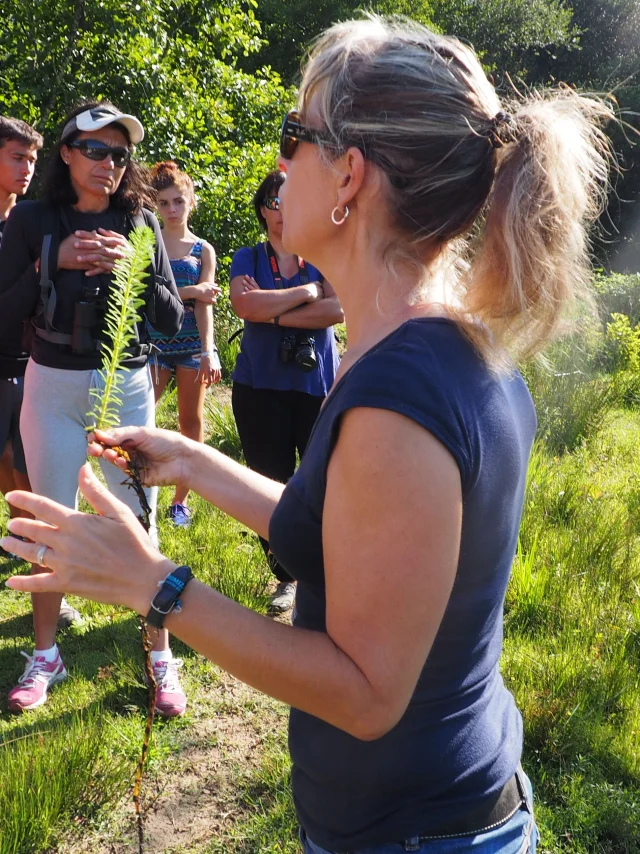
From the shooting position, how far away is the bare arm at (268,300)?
4027mm

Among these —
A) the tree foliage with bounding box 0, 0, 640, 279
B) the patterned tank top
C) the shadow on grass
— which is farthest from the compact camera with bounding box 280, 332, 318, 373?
the tree foliage with bounding box 0, 0, 640, 279

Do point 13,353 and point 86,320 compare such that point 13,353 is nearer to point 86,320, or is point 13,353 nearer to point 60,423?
point 60,423

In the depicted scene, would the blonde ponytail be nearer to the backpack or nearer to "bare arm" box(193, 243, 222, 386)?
the backpack

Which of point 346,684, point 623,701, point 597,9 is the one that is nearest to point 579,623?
point 623,701

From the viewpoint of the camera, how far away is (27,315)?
10.2 ft

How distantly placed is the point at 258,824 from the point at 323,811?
62.0 inches

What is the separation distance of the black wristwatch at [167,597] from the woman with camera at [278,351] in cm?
282

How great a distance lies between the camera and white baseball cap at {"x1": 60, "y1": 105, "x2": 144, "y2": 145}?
10.3ft

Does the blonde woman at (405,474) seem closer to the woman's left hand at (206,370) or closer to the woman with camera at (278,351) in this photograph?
the woman with camera at (278,351)

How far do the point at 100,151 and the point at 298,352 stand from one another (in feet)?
4.50

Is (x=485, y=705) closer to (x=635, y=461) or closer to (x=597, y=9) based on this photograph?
(x=635, y=461)

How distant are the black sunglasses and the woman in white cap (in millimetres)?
1535

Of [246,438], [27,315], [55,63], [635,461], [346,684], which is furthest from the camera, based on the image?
[55,63]

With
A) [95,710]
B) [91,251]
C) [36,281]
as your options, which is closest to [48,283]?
[36,281]
